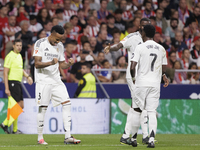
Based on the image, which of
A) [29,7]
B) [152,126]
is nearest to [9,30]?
[29,7]

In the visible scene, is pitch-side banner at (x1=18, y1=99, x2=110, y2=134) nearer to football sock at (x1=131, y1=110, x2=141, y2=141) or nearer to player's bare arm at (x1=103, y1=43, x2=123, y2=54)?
player's bare arm at (x1=103, y1=43, x2=123, y2=54)

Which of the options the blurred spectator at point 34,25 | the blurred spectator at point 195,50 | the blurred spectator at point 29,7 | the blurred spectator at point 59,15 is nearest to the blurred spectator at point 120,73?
the blurred spectator at point 59,15

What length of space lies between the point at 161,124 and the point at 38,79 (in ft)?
15.1

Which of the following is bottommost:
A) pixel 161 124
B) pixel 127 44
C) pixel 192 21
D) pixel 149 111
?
pixel 161 124

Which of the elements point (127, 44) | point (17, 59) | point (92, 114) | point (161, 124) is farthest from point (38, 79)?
point (161, 124)

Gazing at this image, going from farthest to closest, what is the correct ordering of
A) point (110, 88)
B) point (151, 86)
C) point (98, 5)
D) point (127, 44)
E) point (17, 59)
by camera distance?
point (98, 5)
point (110, 88)
point (17, 59)
point (127, 44)
point (151, 86)

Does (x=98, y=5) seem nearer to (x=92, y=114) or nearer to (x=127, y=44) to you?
(x=92, y=114)

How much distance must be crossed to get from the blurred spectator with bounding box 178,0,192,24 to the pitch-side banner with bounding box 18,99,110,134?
6828 millimetres

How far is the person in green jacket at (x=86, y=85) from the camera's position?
11.5 m

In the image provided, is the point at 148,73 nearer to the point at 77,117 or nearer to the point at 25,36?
the point at 77,117

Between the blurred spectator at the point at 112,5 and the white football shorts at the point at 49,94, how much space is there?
27.5ft

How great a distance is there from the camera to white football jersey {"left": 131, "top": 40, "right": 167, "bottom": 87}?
6773 millimetres

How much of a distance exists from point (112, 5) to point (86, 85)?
17.3ft

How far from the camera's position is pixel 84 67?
11.6 meters
